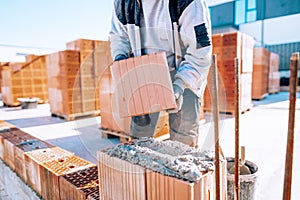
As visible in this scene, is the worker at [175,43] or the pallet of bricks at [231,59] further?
the pallet of bricks at [231,59]

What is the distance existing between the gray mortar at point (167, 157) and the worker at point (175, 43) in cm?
22

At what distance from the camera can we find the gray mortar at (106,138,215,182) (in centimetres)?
81

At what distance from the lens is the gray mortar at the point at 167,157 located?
2.65 ft

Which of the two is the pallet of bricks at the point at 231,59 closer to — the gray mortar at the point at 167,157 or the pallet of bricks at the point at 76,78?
the pallet of bricks at the point at 76,78

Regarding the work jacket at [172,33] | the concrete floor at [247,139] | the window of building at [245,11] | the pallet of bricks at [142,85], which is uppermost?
the window of building at [245,11]

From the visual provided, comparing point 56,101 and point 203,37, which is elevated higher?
point 203,37

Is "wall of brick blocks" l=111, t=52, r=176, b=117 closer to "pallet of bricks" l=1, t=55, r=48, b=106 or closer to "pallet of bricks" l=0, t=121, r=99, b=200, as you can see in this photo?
"pallet of bricks" l=0, t=121, r=99, b=200

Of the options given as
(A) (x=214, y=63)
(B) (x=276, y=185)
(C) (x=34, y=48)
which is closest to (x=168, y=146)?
(A) (x=214, y=63)

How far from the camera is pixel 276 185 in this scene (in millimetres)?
2051

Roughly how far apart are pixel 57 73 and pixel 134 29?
186 inches

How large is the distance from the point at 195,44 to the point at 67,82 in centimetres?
470

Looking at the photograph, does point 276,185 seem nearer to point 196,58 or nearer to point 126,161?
point 196,58

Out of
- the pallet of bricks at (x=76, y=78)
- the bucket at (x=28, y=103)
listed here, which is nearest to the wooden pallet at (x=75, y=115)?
the pallet of bricks at (x=76, y=78)

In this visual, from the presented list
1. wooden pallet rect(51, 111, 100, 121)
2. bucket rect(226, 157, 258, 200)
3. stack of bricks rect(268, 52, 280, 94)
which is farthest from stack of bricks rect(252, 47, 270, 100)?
bucket rect(226, 157, 258, 200)
